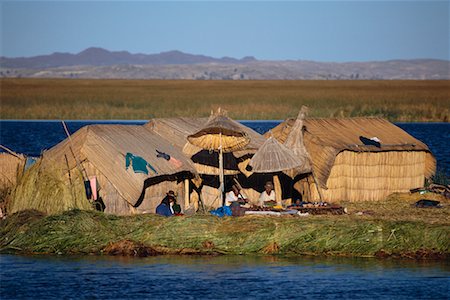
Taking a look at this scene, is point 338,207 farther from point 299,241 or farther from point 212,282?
point 212,282

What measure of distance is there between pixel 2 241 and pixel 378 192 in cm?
915

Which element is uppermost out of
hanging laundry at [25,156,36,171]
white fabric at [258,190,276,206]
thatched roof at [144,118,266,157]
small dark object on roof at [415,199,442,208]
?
thatched roof at [144,118,266,157]

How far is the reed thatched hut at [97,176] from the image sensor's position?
19.7 m

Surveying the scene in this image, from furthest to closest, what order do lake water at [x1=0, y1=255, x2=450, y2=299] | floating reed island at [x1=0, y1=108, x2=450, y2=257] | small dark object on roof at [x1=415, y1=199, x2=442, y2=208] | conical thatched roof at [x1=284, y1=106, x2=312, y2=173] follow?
1. small dark object on roof at [x1=415, y1=199, x2=442, y2=208]
2. conical thatched roof at [x1=284, y1=106, x2=312, y2=173]
3. floating reed island at [x1=0, y1=108, x2=450, y2=257]
4. lake water at [x1=0, y1=255, x2=450, y2=299]

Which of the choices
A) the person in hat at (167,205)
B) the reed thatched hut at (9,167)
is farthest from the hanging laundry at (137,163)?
the reed thatched hut at (9,167)

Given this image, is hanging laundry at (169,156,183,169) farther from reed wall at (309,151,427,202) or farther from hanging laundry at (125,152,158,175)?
reed wall at (309,151,427,202)

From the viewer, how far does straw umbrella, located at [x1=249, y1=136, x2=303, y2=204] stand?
21.1 m

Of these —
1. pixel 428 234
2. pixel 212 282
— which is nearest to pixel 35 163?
pixel 212 282

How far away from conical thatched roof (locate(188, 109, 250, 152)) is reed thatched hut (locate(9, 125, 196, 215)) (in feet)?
2.70

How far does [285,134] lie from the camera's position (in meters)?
23.9

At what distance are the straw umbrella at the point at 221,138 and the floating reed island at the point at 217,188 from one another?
2 centimetres

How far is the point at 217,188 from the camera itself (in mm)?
22312

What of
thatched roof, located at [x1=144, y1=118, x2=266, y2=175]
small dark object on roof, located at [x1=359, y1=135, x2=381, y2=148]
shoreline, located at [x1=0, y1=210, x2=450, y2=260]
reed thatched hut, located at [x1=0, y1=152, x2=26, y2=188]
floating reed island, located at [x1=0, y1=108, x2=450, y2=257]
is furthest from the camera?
small dark object on roof, located at [x1=359, y1=135, x2=381, y2=148]

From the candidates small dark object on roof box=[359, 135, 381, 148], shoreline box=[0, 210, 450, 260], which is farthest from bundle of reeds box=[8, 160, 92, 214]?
small dark object on roof box=[359, 135, 381, 148]
